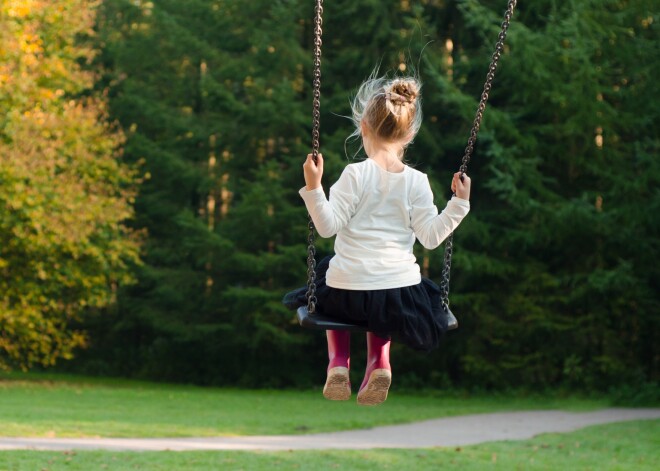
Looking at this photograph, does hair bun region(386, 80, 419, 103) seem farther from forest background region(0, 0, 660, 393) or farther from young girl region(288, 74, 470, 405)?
forest background region(0, 0, 660, 393)

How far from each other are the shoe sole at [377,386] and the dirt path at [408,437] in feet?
28.7

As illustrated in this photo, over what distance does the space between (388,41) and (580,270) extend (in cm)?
526

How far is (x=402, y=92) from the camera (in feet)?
14.8

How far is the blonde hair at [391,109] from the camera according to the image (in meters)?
4.49

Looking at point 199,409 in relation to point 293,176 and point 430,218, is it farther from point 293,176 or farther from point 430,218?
point 430,218

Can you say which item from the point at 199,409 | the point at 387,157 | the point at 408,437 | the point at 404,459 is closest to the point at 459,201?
the point at 387,157

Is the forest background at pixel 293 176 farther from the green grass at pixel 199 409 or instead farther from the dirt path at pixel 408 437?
the dirt path at pixel 408 437

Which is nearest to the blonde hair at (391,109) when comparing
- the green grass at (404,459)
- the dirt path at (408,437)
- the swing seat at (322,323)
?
the swing seat at (322,323)

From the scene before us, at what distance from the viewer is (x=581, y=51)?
16562mm

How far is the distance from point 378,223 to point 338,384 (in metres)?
0.68

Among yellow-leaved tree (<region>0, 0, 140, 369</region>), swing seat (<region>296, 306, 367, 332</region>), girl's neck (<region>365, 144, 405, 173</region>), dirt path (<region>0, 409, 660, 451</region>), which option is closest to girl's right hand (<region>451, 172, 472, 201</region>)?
girl's neck (<region>365, 144, 405, 173</region>)

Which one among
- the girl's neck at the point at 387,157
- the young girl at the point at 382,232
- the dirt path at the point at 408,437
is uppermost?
the girl's neck at the point at 387,157

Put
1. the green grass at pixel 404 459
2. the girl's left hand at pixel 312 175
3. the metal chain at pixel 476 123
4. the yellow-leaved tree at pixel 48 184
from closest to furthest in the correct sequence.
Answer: the girl's left hand at pixel 312 175
the metal chain at pixel 476 123
the green grass at pixel 404 459
the yellow-leaved tree at pixel 48 184

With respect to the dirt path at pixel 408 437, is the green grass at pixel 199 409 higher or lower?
lower
